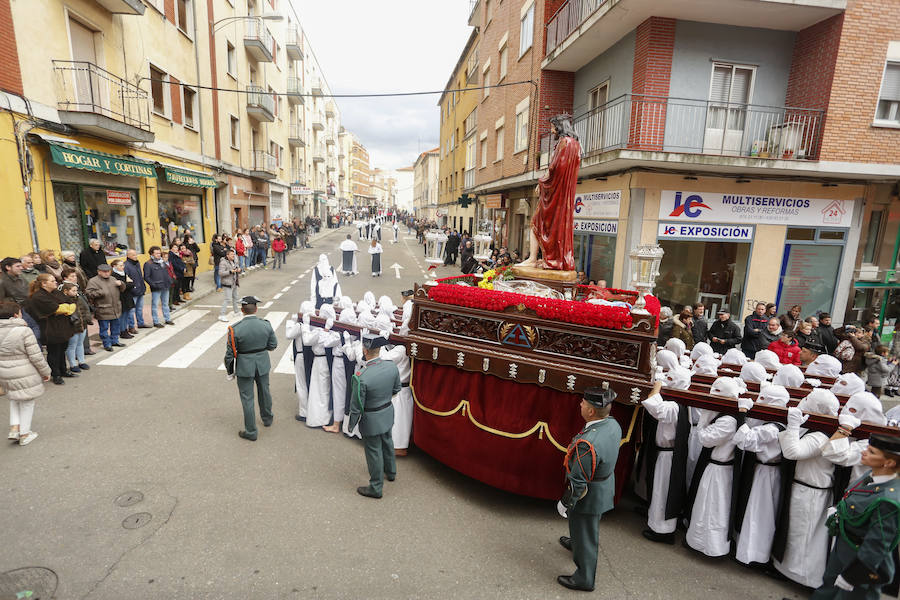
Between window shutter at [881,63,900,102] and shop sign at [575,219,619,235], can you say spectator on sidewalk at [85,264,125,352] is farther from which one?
window shutter at [881,63,900,102]

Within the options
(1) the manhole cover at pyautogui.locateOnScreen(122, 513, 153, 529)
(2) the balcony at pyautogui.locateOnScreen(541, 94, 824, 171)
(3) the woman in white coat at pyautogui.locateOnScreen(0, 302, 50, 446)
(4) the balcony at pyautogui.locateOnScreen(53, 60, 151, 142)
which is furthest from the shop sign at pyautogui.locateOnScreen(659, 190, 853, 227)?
(4) the balcony at pyautogui.locateOnScreen(53, 60, 151, 142)

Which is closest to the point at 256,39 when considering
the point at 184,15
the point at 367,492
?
the point at 184,15

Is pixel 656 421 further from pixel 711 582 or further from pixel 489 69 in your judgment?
pixel 489 69

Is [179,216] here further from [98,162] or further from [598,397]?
[598,397]

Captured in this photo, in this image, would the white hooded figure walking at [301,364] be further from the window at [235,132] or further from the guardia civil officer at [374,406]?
the window at [235,132]

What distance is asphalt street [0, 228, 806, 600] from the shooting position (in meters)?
3.62

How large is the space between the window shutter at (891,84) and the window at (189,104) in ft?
68.3

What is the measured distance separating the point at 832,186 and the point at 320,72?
1905 inches

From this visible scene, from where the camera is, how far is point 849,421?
11.4 ft

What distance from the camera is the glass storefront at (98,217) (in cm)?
1127

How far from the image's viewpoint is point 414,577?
3697mm

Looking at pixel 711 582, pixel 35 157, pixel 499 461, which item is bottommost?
pixel 711 582

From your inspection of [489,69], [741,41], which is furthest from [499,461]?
[489,69]

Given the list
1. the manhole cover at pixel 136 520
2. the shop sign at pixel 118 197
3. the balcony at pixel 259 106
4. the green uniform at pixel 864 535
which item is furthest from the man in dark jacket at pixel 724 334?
the balcony at pixel 259 106
